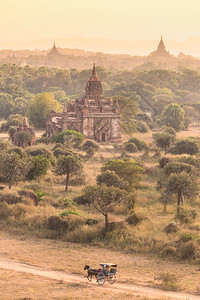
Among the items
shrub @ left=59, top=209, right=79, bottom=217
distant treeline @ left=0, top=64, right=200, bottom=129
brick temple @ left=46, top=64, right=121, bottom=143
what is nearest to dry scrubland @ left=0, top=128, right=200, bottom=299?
shrub @ left=59, top=209, right=79, bottom=217

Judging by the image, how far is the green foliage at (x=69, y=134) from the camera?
60.8 metres

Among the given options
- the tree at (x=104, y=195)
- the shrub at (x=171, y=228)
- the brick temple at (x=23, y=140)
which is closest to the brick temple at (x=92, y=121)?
→ the brick temple at (x=23, y=140)

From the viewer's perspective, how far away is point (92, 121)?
222ft

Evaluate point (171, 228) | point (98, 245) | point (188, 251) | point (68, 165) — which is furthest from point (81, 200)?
point (188, 251)

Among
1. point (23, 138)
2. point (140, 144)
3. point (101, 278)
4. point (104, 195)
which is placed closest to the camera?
point (101, 278)

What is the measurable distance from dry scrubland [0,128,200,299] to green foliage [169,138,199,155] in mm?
19722

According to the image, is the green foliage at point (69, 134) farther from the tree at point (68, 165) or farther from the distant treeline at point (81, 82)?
the distant treeline at point (81, 82)

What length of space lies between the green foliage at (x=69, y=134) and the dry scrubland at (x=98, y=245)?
28.1m

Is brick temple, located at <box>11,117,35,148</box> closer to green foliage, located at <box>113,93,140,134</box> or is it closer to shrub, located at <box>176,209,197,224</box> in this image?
green foliage, located at <box>113,93,140,134</box>

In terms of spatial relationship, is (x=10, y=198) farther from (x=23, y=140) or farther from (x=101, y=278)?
(x=23, y=140)

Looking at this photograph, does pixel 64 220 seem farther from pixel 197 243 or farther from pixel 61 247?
pixel 197 243

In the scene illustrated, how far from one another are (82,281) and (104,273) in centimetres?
120

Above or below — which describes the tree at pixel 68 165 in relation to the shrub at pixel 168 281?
above

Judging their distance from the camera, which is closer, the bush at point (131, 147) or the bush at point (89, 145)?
the bush at point (89, 145)
